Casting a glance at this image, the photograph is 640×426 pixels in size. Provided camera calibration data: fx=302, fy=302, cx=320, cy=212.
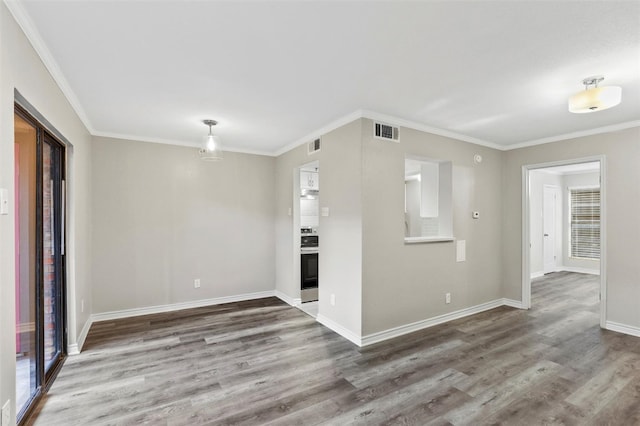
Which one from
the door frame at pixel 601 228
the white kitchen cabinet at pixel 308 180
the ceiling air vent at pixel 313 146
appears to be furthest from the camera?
the white kitchen cabinet at pixel 308 180

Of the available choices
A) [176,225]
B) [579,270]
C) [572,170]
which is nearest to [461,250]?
[176,225]

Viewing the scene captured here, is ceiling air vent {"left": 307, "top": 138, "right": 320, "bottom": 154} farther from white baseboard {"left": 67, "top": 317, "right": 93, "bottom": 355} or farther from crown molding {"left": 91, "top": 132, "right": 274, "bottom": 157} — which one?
white baseboard {"left": 67, "top": 317, "right": 93, "bottom": 355}

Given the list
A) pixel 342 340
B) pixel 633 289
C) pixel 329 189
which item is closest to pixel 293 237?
pixel 329 189

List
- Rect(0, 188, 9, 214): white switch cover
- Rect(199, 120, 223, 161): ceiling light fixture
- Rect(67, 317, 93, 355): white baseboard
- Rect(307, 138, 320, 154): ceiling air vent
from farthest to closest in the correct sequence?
1. Rect(307, 138, 320, 154): ceiling air vent
2. Rect(199, 120, 223, 161): ceiling light fixture
3. Rect(67, 317, 93, 355): white baseboard
4. Rect(0, 188, 9, 214): white switch cover

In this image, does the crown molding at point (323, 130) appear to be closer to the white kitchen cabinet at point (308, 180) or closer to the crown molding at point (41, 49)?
the white kitchen cabinet at point (308, 180)

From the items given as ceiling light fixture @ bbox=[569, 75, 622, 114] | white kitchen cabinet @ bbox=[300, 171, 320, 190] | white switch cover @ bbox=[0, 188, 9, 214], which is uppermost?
ceiling light fixture @ bbox=[569, 75, 622, 114]

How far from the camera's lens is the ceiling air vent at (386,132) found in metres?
3.43

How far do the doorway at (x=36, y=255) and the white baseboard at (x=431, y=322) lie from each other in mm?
2865

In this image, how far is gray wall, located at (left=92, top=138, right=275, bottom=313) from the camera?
415 centimetres

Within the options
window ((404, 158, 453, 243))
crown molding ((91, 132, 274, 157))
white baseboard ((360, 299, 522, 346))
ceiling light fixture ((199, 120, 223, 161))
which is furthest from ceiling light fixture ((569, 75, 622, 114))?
crown molding ((91, 132, 274, 157))

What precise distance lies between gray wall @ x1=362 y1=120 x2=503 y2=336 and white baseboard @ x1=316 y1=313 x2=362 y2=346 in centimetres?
14

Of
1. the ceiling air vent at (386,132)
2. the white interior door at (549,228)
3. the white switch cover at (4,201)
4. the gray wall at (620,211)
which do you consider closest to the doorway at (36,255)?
the white switch cover at (4,201)

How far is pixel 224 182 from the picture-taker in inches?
194

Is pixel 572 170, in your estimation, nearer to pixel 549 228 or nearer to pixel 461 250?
pixel 549 228
